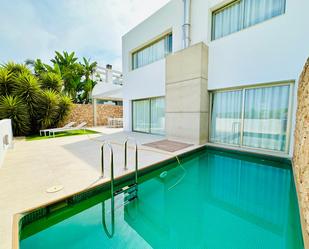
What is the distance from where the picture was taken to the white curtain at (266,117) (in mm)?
5043

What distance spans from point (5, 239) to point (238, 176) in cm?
466

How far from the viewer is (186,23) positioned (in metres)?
6.93

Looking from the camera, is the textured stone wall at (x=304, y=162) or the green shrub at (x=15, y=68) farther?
the green shrub at (x=15, y=68)

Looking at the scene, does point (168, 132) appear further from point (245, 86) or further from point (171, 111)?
point (245, 86)

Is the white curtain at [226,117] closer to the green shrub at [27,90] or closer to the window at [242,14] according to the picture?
the window at [242,14]

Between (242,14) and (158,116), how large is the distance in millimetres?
5979

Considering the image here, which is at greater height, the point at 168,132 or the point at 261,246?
the point at 168,132

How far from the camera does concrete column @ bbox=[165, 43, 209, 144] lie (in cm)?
642

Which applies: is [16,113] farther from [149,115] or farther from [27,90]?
[149,115]

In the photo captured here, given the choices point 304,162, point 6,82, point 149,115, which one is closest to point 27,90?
point 6,82

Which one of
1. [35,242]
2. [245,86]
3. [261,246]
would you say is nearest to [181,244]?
[261,246]

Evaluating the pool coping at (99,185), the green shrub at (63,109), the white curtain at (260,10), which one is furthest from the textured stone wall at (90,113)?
the white curtain at (260,10)

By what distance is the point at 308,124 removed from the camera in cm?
229

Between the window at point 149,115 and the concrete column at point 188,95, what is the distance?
1.09m
